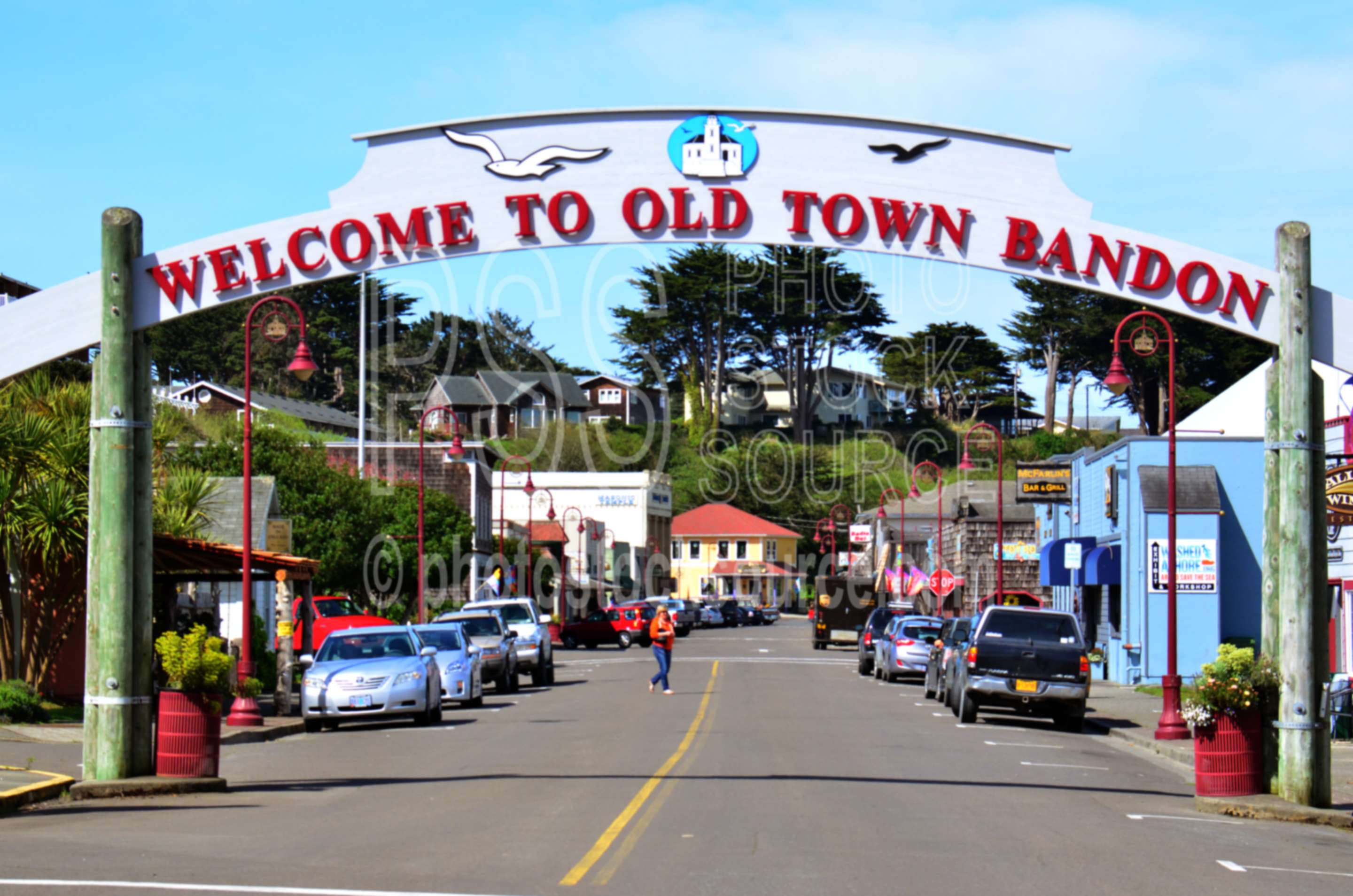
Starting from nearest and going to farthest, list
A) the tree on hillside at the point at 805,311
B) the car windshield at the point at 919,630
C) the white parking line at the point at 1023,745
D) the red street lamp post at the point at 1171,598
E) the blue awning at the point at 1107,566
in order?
1. the white parking line at the point at 1023,745
2. the red street lamp post at the point at 1171,598
3. the car windshield at the point at 919,630
4. the blue awning at the point at 1107,566
5. the tree on hillside at the point at 805,311

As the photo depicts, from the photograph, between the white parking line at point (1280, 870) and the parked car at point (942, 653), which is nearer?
the white parking line at point (1280, 870)

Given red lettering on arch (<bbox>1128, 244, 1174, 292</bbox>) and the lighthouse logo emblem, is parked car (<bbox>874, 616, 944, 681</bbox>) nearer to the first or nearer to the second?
red lettering on arch (<bbox>1128, 244, 1174, 292</bbox>)

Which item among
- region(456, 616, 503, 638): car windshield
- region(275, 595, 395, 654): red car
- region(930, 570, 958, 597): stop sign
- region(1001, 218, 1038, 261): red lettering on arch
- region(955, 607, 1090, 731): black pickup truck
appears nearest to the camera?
region(1001, 218, 1038, 261): red lettering on arch

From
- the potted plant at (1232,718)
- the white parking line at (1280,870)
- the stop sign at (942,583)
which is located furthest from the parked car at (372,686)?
the stop sign at (942,583)

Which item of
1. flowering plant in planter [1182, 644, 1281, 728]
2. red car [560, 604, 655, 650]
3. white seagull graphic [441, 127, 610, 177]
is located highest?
white seagull graphic [441, 127, 610, 177]

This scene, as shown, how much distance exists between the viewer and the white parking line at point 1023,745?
21859 millimetres

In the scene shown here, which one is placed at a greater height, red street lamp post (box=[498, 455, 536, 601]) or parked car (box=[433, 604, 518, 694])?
red street lamp post (box=[498, 455, 536, 601])

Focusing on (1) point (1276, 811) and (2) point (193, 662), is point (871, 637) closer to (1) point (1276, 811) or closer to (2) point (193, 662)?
(1) point (1276, 811)

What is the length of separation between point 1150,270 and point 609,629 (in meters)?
53.4

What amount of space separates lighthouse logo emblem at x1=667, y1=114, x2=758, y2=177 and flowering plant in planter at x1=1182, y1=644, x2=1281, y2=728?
20.1 ft

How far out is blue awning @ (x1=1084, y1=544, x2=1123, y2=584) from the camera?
134 feet

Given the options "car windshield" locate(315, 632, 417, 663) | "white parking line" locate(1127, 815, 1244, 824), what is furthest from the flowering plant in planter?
"car windshield" locate(315, 632, 417, 663)

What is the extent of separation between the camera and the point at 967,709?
25.9 m

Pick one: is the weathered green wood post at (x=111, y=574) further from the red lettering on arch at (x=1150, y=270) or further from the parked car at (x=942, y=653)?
the parked car at (x=942, y=653)
